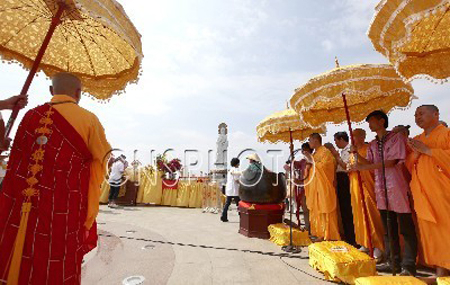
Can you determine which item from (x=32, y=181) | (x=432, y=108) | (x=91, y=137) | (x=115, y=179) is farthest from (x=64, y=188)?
(x=115, y=179)

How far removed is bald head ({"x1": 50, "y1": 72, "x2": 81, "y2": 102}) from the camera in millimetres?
2262

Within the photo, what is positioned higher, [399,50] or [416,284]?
[399,50]

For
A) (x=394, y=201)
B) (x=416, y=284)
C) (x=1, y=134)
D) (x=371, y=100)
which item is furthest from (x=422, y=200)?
(x=1, y=134)

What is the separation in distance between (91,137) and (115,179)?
10006 mm

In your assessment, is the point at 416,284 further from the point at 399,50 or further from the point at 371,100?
the point at 371,100

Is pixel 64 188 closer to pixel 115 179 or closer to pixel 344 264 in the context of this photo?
pixel 344 264

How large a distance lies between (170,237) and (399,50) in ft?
16.8

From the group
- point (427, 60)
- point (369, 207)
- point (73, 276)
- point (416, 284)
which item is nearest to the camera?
point (73, 276)

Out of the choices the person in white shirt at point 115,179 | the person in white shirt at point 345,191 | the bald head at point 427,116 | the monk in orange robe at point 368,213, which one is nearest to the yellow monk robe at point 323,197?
the person in white shirt at point 345,191

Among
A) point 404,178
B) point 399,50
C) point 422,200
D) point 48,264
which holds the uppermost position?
point 399,50

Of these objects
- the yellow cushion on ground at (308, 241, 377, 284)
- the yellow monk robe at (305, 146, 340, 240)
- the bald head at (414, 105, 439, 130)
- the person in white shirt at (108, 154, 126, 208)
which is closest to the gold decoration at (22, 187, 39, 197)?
the yellow cushion on ground at (308, 241, 377, 284)

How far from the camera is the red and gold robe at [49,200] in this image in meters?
1.87

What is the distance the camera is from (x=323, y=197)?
4.98 m

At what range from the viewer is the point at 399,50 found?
3.10 metres
